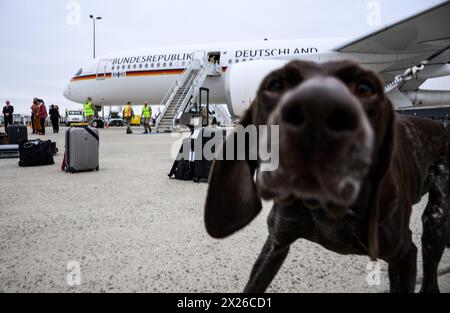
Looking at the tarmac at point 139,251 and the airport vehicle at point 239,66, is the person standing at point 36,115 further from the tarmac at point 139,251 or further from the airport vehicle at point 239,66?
the tarmac at point 139,251

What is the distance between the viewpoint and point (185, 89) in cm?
1695

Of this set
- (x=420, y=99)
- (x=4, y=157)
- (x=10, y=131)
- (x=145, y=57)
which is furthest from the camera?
(x=145, y=57)

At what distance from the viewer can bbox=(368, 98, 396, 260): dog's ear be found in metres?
1.00

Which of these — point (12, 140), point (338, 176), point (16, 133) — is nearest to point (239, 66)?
point (16, 133)

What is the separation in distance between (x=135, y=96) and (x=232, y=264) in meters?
18.8

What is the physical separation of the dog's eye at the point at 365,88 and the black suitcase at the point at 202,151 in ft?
12.4

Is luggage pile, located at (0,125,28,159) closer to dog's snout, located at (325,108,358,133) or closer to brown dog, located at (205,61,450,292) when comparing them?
brown dog, located at (205,61,450,292)

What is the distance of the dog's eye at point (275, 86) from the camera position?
100 cm

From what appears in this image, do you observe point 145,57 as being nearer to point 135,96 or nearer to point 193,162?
point 135,96

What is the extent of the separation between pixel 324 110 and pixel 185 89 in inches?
657

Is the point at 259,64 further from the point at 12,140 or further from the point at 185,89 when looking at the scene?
the point at 185,89

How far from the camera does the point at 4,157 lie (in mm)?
7996

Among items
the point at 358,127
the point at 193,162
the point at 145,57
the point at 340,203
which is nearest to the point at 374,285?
the point at 340,203

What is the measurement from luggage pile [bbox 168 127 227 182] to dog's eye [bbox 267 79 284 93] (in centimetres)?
359
